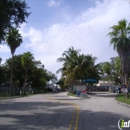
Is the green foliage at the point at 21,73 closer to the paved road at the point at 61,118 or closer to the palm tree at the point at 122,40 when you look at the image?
the palm tree at the point at 122,40

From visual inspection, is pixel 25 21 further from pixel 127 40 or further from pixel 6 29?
pixel 127 40

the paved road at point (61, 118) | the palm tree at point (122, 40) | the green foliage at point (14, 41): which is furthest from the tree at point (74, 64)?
the paved road at point (61, 118)

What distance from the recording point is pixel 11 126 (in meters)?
11.8

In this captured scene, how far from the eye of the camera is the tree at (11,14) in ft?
51.5

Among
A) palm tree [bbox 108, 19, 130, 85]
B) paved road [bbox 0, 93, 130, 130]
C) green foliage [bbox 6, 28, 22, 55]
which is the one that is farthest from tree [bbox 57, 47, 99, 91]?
paved road [bbox 0, 93, 130, 130]

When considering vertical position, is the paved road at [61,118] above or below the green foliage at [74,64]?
below

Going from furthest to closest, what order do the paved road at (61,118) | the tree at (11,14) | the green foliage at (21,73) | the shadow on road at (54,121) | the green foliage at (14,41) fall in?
the green foliage at (21,73)
the green foliage at (14,41)
the tree at (11,14)
the paved road at (61,118)
the shadow on road at (54,121)

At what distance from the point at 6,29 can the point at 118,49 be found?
20697mm

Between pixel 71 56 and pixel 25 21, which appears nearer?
pixel 25 21

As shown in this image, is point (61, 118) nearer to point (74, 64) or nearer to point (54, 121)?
point (54, 121)

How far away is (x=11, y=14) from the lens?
1644cm

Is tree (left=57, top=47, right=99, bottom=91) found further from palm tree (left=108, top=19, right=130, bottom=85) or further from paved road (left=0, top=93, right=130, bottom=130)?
paved road (left=0, top=93, right=130, bottom=130)

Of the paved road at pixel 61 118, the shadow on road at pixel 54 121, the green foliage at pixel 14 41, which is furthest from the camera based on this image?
the green foliage at pixel 14 41

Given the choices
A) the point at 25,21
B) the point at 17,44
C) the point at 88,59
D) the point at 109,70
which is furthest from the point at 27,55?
the point at 25,21
